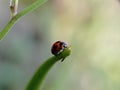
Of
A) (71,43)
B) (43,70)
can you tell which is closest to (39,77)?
(43,70)

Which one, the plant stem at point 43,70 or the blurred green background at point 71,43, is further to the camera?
the blurred green background at point 71,43

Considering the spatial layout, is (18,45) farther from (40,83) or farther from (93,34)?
(40,83)

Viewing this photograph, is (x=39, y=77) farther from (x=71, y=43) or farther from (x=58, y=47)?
(x=71, y=43)

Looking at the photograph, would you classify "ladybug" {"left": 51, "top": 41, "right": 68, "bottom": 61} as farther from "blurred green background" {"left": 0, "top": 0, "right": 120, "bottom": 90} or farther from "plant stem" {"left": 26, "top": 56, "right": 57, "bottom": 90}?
"blurred green background" {"left": 0, "top": 0, "right": 120, "bottom": 90}

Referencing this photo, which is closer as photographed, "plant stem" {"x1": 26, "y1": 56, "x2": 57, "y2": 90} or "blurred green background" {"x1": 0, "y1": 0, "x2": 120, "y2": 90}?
"plant stem" {"x1": 26, "y1": 56, "x2": 57, "y2": 90}

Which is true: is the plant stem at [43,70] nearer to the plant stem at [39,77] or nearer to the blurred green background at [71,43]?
the plant stem at [39,77]

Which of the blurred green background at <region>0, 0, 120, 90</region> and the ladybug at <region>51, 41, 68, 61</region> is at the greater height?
the ladybug at <region>51, 41, 68, 61</region>

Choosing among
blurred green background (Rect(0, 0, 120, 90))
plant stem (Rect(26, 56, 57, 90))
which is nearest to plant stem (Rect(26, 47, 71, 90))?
plant stem (Rect(26, 56, 57, 90))

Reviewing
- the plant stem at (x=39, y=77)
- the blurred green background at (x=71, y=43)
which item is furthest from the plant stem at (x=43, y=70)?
the blurred green background at (x=71, y=43)
